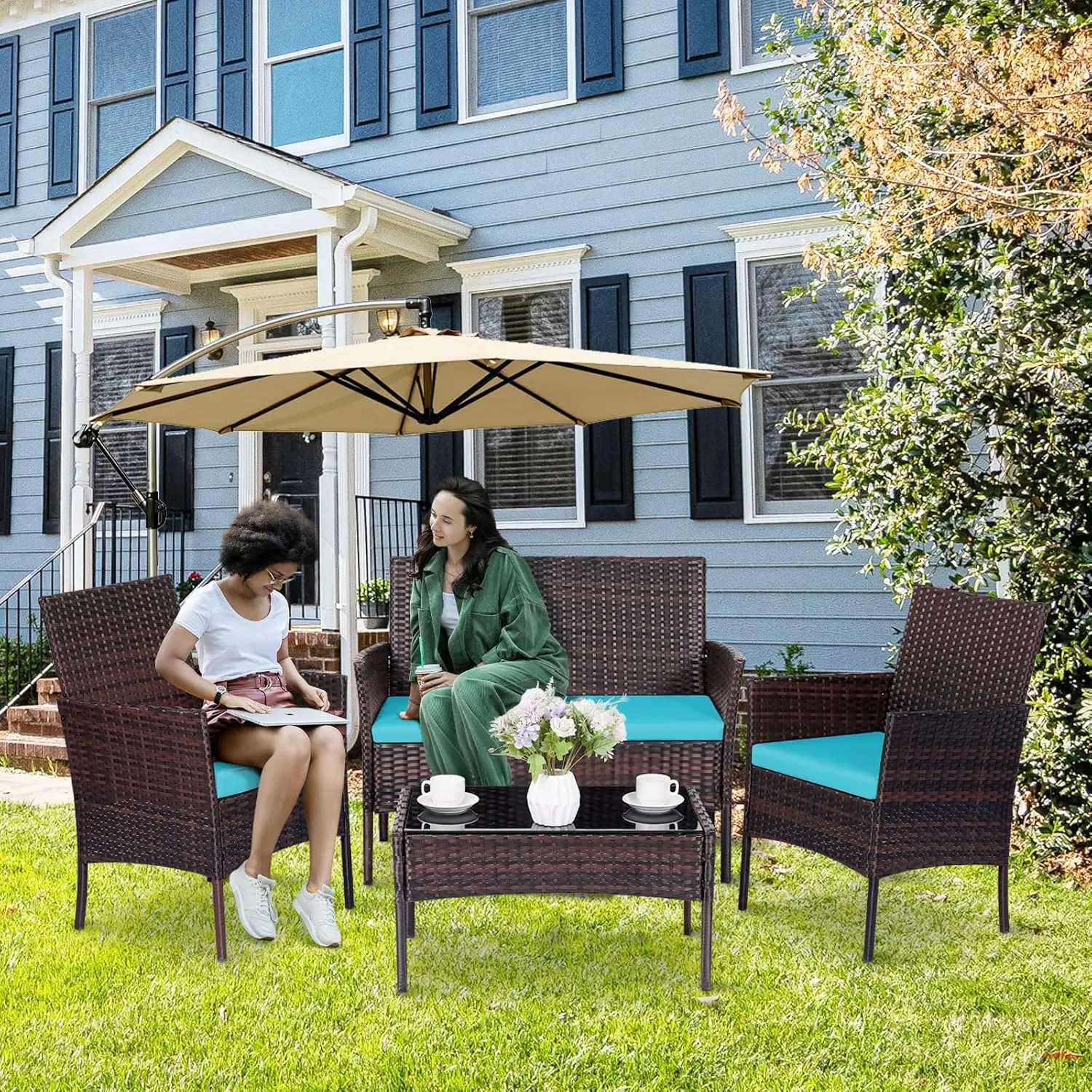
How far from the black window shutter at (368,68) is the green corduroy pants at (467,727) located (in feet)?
17.2

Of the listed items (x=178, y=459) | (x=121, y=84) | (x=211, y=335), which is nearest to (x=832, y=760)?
(x=211, y=335)

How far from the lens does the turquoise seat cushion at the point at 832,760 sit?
3.34m

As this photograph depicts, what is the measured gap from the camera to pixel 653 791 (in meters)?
3.03

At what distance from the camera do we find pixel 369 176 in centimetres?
793

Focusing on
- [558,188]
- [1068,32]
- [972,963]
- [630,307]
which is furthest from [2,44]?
[972,963]

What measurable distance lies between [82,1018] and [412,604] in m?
1.96

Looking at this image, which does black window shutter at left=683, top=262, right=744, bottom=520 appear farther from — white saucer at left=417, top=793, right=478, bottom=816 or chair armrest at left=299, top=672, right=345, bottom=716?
white saucer at left=417, top=793, right=478, bottom=816

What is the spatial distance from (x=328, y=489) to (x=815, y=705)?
334cm

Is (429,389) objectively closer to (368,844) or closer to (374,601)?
(368,844)

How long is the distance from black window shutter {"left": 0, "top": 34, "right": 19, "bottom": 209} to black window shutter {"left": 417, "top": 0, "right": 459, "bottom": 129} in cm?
379

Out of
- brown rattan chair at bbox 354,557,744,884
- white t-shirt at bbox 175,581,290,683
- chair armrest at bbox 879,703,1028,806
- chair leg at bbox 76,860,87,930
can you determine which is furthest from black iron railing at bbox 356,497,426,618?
chair armrest at bbox 879,703,1028,806

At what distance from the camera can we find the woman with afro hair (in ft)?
11.0

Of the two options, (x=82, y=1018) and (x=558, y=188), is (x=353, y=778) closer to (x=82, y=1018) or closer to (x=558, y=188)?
(x=82, y=1018)

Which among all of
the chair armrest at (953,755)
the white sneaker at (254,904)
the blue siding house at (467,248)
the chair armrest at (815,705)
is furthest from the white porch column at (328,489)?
the chair armrest at (953,755)
